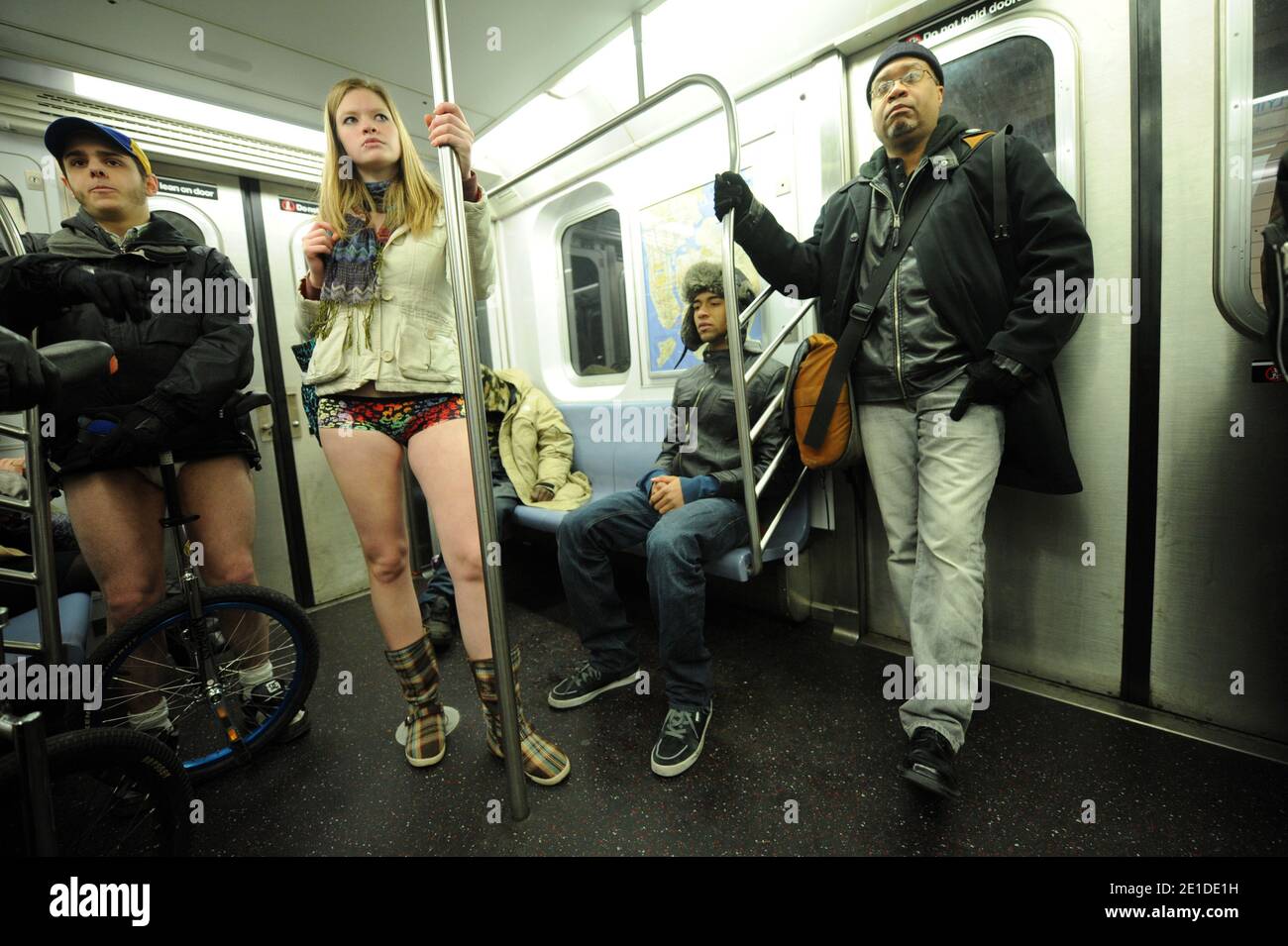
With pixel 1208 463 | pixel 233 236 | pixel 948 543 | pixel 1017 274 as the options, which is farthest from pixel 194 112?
pixel 1208 463

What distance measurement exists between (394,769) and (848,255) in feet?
7.66

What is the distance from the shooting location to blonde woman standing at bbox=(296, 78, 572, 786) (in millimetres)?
1617

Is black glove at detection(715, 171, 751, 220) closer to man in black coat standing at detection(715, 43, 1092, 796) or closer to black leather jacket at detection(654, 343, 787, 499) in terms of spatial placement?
man in black coat standing at detection(715, 43, 1092, 796)

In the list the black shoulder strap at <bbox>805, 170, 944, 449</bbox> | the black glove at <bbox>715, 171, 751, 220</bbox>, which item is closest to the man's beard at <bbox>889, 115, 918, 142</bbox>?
the black shoulder strap at <bbox>805, 170, 944, 449</bbox>

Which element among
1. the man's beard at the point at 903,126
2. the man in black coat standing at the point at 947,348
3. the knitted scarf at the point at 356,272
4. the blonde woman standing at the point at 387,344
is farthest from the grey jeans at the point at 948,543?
the knitted scarf at the point at 356,272

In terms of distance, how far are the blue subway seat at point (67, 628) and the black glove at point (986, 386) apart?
2.43m

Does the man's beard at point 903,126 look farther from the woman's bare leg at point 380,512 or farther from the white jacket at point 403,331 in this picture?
the woman's bare leg at point 380,512

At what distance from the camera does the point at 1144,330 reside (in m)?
1.87

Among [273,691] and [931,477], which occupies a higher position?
[931,477]

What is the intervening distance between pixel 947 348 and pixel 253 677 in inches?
102

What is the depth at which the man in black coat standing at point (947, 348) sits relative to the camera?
5.41 ft

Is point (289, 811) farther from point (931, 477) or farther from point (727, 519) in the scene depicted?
point (931, 477)
